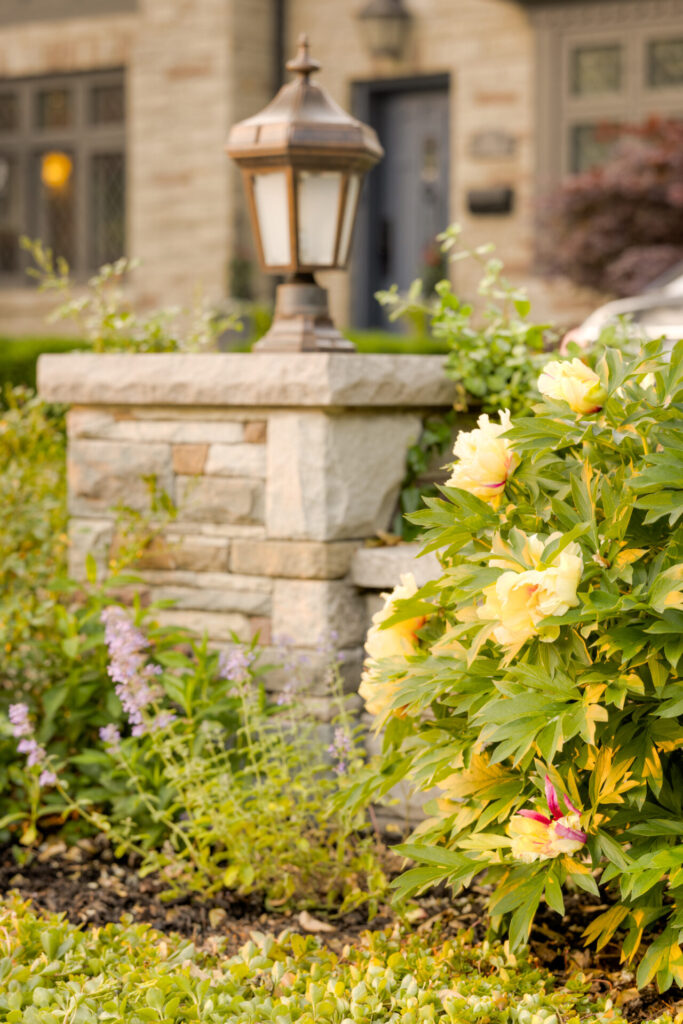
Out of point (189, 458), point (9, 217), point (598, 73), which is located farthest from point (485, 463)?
point (9, 217)

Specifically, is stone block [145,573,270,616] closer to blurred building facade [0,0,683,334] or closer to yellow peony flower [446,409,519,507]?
yellow peony flower [446,409,519,507]

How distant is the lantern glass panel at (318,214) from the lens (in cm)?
362

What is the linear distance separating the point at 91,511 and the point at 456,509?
1818 mm

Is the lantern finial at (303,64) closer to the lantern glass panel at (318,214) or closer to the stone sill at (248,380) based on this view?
the lantern glass panel at (318,214)

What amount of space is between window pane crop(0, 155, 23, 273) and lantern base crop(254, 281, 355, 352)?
8.49 metres

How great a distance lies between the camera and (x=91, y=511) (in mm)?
3902

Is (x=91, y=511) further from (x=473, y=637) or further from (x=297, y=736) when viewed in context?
(x=473, y=637)

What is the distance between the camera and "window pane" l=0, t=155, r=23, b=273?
11633 mm

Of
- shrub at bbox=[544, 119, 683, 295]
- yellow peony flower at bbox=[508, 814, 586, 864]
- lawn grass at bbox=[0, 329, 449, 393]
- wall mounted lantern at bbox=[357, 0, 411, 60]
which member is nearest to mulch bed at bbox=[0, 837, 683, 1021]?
yellow peony flower at bbox=[508, 814, 586, 864]

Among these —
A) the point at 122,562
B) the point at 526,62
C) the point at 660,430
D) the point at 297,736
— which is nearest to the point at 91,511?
the point at 122,562

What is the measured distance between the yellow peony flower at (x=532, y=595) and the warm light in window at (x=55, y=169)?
10064mm

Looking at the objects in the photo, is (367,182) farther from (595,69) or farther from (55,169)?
(55,169)

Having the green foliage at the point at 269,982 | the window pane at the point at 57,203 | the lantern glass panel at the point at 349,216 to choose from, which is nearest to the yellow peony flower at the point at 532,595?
the green foliage at the point at 269,982

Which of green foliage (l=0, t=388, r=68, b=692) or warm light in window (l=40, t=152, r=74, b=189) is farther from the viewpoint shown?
warm light in window (l=40, t=152, r=74, b=189)
